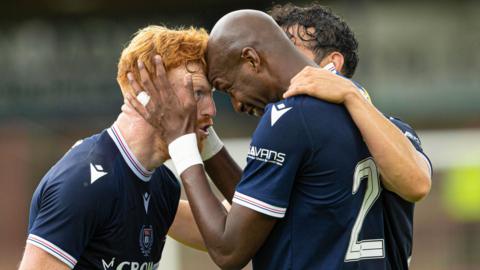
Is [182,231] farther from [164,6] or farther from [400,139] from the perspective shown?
[164,6]

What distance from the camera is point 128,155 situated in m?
4.07

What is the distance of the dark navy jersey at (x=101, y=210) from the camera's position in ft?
12.3

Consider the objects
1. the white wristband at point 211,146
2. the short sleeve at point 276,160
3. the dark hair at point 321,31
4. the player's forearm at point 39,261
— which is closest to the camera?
the short sleeve at point 276,160

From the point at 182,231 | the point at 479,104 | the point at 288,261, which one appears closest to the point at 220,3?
the point at 479,104

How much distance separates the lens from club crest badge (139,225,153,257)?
410 cm

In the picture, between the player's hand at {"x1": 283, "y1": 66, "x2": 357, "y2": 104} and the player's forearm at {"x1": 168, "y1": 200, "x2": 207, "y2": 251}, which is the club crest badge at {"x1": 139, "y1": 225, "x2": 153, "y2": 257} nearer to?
the player's forearm at {"x1": 168, "y1": 200, "x2": 207, "y2": 251}

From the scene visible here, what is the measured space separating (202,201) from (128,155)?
1.75 feet

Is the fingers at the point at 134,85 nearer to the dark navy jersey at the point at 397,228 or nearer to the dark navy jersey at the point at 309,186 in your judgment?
the dark navy jersey at the point at 309,186

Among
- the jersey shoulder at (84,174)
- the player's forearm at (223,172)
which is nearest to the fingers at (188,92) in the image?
the jersey shoulder at (84,174)

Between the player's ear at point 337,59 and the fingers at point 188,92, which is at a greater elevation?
the player's ear at point 337,59

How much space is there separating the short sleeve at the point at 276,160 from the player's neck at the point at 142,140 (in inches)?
24.8

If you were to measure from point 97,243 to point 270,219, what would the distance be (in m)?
0.81

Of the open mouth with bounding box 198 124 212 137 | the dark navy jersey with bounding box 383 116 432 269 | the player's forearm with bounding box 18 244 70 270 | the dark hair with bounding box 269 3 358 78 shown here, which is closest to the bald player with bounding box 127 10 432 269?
the dark navy jersey with bounding box 383 116 432 269

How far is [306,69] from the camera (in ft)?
12.3
